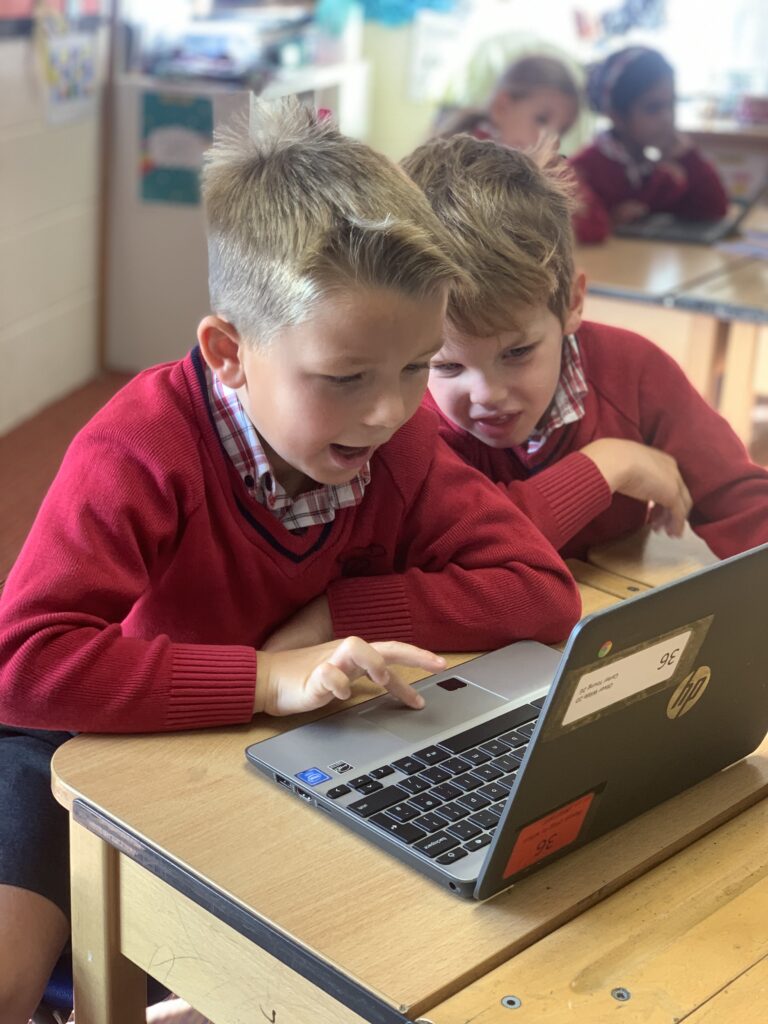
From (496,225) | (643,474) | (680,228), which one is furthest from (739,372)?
(496,225)

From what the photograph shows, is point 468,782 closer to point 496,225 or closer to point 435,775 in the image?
point 435,775

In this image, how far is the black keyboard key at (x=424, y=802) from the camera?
85cm

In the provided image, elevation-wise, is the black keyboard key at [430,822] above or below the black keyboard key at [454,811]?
above

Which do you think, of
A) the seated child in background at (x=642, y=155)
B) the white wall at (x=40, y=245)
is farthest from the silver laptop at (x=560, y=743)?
the white wall at (x=40, y=245)

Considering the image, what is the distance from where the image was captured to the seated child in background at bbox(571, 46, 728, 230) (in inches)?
138

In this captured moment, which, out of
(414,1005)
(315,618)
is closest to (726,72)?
(315,618)

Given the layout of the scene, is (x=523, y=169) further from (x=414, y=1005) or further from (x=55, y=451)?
(x=55, y=451)

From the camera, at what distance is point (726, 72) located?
17.0 ft

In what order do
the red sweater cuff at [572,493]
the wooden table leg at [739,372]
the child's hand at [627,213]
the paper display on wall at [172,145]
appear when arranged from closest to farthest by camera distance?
the red sweater cuff at [572,493]
the wooden table leg at [739,372]
the child's hand at [627,213]
the paper display on wall at [172,145]

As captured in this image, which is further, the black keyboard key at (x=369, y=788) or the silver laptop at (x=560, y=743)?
the black keyboard key at (x=369, y=788)

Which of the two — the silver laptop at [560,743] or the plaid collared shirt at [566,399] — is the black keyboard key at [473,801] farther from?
the plaid collared shirt at [566,399]

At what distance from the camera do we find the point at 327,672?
0.95 meters

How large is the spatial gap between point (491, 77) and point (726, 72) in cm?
145

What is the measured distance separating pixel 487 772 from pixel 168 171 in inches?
134
